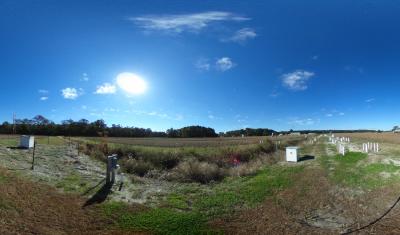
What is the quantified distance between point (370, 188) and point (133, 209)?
12.5 meters


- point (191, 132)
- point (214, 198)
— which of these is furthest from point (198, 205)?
point (191, 132)

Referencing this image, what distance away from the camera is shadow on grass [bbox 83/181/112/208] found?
45.8 feet

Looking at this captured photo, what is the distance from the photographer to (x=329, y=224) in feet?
42.0

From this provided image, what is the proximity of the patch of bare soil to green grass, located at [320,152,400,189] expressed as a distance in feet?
46.1

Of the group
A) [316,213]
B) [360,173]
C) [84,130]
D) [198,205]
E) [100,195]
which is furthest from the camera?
[84,130]

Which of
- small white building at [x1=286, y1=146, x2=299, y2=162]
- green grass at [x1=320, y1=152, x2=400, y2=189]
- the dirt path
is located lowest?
the dirt path

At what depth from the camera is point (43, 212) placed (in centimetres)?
1205

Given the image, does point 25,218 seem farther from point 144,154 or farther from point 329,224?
point 144,154

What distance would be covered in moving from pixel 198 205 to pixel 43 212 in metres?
6.29

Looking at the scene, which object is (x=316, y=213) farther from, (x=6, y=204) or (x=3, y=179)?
(x=3, y=179)

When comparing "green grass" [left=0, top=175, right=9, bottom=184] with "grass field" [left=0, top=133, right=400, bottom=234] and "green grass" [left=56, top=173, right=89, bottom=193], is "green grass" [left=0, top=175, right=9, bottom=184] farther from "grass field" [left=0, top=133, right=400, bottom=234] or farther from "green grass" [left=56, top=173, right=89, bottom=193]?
"green grass" [left=56, top=173, right=89, bottom=193]

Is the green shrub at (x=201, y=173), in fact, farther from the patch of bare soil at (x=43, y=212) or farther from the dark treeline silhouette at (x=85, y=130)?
the dark treeline silhouette at (x=85, y=130)

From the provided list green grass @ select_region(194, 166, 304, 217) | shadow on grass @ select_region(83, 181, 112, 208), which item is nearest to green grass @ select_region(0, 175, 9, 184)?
shadow on grass @ select_region(83, 181, 112, 208)

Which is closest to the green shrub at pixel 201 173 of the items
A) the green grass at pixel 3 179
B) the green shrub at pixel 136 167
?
the green shrub at pixel 136 167
